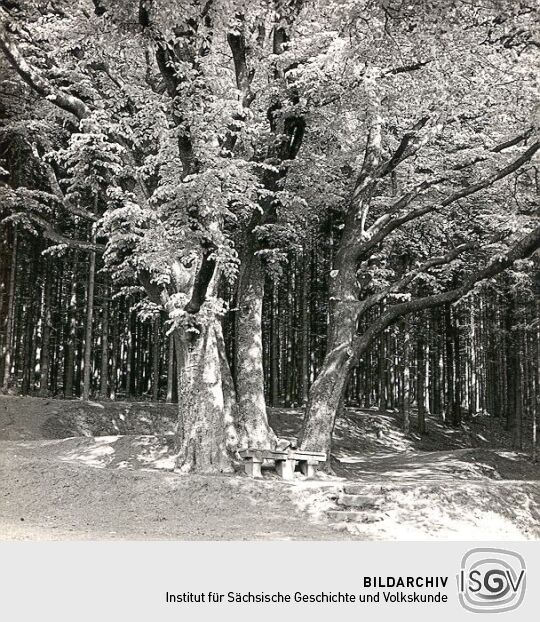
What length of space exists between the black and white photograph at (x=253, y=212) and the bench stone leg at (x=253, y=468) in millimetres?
40

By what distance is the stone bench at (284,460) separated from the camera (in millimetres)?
12086

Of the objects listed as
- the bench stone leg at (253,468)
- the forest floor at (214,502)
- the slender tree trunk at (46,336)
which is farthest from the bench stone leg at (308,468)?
the slender tree trunk at (46,336)

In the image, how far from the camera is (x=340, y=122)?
1460 cm

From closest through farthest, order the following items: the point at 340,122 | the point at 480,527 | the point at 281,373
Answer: the point at 480,527 → the point at 340,122 → the point at 281,373

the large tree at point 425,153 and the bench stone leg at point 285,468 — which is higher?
the large tree at point 425,153

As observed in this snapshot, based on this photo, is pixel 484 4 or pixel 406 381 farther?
pixel 406 381

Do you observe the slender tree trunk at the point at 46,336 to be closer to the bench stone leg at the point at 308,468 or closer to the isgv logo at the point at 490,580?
the bench stone leg at the point at 308,468

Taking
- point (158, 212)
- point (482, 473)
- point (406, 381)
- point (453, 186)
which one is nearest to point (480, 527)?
point (482, 473)

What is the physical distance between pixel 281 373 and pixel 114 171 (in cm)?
1689

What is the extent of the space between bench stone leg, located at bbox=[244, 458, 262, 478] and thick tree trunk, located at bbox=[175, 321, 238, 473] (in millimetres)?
Result: 294

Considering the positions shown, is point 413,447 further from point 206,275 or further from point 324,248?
point 206,275

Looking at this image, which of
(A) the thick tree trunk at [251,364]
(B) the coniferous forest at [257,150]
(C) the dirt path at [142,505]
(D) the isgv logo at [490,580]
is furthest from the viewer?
(A) the thick tree trunk at [251,364]

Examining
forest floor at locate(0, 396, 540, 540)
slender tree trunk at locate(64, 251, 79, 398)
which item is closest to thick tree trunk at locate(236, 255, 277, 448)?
forest floor at locate(0, 396, 540, 540)

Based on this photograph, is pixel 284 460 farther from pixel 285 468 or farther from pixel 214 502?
pixel 214 502
